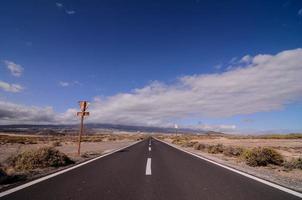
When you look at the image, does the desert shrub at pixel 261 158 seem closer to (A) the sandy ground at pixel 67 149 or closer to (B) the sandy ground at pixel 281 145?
(B) the sandy ground at pixel 281 145

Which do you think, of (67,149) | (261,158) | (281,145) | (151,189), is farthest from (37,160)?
(281,145)

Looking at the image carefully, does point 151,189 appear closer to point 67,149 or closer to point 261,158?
point 261,158

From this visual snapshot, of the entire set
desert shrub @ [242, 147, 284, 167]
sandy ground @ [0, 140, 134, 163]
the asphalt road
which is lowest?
sandy ground @ [0, 140, 134, 163]

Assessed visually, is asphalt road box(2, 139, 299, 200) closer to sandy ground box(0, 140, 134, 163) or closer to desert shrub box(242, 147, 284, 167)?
desert shrub box(242, 147, 284, 167)

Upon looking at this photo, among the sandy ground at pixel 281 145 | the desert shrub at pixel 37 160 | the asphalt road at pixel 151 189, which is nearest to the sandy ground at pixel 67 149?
the desert shrub at pixel 37 160

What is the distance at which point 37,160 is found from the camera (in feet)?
38.7

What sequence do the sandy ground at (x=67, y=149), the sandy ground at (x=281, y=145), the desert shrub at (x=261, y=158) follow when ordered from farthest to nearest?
the sandy ground at (x=281, y=145)
the sandy ground at (x=67, y=149)
the desert shrub at (x=261, y=158)

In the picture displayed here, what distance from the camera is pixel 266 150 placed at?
15047mm

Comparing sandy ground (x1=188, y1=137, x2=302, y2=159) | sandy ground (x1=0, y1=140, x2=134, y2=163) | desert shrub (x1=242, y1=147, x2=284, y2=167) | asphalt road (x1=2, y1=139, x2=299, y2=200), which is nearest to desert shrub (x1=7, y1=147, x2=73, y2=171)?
sandy ground (x1=0, y1=140, x2=134, y2=163)

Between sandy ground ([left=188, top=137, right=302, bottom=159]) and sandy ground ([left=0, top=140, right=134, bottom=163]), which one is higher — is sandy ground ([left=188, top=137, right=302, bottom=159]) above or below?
above

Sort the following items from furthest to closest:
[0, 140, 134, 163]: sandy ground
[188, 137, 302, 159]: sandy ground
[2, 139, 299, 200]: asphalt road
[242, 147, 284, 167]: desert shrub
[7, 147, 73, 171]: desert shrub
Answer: [188, 137, 302, 159]: sandy ground → [0, 140, 134, 163]: sandy ground → [242, 147, 284, 167]: desert shrub → [7, 147, 73, 171]: desert shrub → [2, 139, 299, 200]: asphalt road

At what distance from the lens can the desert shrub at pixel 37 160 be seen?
11.3 m

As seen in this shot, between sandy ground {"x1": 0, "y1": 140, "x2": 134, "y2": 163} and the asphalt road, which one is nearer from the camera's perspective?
the asphalt road

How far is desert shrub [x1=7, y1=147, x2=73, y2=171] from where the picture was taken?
11.3 metres
